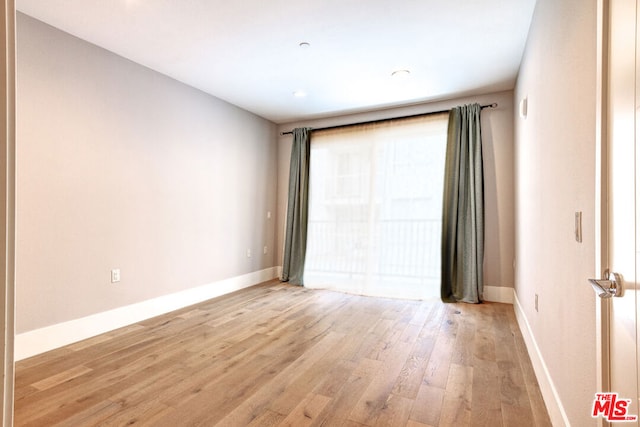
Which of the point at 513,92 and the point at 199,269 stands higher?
the point at 513,92

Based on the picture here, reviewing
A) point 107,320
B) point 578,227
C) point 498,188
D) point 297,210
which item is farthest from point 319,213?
point 578,227

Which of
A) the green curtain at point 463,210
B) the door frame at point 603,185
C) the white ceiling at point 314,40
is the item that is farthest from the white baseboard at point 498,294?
the door frame at point 603,185

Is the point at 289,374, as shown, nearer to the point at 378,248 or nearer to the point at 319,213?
the point at 378,248

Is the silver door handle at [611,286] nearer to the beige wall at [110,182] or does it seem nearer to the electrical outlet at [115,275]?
the beige wall at [110,182]

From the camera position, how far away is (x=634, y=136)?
749mm

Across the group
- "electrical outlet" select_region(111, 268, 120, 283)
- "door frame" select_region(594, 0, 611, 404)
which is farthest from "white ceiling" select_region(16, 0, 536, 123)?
"electrical outlet" select_region(111, 268, 120, 283)

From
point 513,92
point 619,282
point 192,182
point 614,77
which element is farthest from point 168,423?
point 513,92

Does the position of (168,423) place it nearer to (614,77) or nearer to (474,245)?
(614,77)

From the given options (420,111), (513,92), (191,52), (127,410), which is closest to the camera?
(127,410)

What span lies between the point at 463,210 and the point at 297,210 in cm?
234

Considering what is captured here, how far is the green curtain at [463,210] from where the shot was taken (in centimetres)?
378

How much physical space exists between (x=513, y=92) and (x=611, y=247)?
351 cm

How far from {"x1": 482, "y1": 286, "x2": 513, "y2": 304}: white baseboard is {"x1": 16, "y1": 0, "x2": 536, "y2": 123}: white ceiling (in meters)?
2.35

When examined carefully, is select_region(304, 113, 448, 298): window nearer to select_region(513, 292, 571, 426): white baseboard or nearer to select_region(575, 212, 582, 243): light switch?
select_region(513, 292, 571, 426): white baseboard
